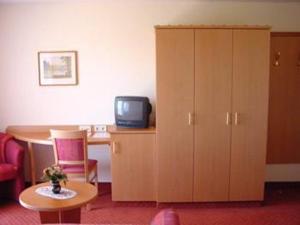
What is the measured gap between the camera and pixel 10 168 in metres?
3.70

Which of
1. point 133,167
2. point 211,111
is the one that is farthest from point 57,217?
point 211,111

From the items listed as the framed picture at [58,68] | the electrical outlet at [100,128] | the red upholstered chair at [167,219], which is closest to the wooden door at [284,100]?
the electrical outlet at [100,128]

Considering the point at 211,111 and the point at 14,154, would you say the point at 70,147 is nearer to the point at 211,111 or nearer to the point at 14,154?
the point at 14,154

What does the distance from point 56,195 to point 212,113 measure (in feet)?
6.35

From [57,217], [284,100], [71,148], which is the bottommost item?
[57,217]

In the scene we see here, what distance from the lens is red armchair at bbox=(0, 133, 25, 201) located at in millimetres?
3685

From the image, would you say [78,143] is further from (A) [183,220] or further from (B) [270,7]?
(B) [270,7]

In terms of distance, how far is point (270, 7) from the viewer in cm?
418

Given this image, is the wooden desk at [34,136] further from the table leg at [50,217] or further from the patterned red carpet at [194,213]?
the table leg at [50,217]

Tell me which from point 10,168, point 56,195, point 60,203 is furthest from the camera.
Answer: point 10,168

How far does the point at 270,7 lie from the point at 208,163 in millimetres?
2270

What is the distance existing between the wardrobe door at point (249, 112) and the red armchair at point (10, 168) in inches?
101

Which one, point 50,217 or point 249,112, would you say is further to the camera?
point 249,112

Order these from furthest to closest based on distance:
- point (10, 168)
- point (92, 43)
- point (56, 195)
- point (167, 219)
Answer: point (92, 43) < point (10, 168) < point (56, 195) < point (167, 219)
